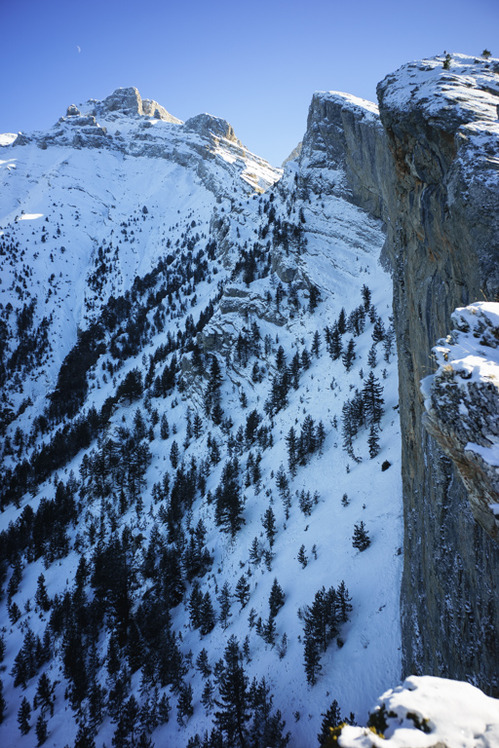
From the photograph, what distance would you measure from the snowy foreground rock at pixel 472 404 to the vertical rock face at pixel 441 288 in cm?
206

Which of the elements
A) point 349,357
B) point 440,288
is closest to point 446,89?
point 440,288

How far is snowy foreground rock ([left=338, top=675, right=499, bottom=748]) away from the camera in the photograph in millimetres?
3854

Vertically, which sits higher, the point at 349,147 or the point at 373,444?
the point at 349,147

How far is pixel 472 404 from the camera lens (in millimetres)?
6051

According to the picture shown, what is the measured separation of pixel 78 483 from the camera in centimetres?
6775

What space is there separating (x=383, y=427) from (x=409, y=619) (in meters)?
31.1

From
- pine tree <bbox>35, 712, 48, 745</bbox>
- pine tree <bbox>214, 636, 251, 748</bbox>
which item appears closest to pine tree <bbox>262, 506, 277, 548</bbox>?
pine tree <bbox>214, 636, 251, 748</bbox>

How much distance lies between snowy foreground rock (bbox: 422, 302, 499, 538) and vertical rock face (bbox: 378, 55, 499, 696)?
2.06m

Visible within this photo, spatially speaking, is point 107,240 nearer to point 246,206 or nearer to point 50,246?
point 50,246

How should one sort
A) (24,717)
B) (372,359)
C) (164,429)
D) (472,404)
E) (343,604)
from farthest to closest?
(164,429), (372,359), (24,717), (343,604), (472,404)

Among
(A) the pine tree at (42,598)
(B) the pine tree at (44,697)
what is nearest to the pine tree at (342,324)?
(A) the pine tree at (42,598)

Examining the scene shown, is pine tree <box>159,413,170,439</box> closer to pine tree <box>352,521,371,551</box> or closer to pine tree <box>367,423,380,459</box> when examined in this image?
pine tree <box>367,423,380,459</box>

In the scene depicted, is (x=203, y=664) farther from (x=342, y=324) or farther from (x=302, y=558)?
(x=342, y=324)

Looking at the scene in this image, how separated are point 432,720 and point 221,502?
44880 mm
